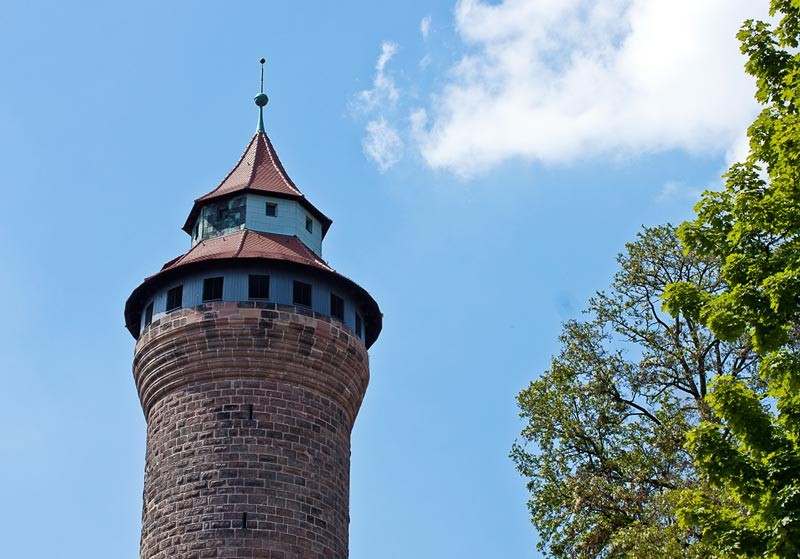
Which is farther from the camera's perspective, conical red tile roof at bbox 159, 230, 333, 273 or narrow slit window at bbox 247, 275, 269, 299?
conical red tile roof at bbox 159, 230, 333, 273

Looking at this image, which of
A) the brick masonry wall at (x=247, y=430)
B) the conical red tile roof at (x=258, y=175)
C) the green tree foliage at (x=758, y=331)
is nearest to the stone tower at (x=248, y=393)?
the brick masonry wall at (x=247, y=430)

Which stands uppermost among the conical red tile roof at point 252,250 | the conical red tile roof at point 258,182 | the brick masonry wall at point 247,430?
the conical red tile roof at point 258,182

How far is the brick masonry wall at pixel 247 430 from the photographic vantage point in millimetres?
20922

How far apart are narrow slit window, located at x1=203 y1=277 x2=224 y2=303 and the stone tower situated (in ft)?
0.08

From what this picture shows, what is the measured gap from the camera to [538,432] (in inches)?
909

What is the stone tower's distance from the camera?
21.0 meters

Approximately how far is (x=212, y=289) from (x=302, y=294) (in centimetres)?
171

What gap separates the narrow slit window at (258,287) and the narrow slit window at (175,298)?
54.2 inches

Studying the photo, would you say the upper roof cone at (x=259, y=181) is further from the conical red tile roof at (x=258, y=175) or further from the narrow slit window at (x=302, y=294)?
the narrow slit window at (x=302, y=294)

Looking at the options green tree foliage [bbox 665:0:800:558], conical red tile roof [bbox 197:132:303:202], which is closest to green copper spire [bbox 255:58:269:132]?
conical red tile roof [bbox 197:132:303:202]

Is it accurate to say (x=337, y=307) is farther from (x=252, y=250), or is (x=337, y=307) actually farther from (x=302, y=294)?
(x=252, y=250)

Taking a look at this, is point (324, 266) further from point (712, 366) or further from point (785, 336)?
point (785, 336)

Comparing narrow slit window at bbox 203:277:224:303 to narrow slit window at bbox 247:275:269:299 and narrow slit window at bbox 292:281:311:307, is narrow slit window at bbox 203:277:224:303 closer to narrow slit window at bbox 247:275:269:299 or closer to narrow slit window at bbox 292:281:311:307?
narrow slit window at bbox 247:275:269:299

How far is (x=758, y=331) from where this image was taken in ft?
42.9
